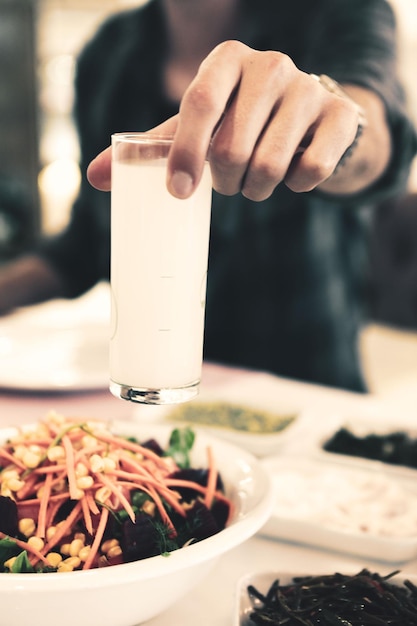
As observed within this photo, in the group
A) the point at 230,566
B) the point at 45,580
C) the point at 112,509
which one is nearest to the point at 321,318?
the point at 230,566

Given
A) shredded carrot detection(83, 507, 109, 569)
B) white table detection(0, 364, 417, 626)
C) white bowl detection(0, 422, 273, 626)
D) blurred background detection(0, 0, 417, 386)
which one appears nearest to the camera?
white bowl detection(0, 422, 273, 626)

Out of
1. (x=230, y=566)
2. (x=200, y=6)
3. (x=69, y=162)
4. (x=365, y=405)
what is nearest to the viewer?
(x=230, y=566)

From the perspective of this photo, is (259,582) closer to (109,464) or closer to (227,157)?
(109,464)

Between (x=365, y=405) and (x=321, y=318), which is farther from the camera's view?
(x=321, y=318)

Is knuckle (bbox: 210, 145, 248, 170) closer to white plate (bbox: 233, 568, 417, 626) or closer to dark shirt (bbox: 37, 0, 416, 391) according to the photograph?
white plate (bbox: 233, 568, 417, 626)

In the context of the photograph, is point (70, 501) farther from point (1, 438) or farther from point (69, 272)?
point (69, 272)

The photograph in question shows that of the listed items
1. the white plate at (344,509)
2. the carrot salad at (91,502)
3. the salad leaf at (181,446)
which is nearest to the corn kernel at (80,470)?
the carrot salad at (91,502)

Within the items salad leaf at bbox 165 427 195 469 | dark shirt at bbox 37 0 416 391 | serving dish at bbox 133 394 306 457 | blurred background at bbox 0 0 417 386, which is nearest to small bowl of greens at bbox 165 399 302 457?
serving dish at bbox 133 394 306 457
